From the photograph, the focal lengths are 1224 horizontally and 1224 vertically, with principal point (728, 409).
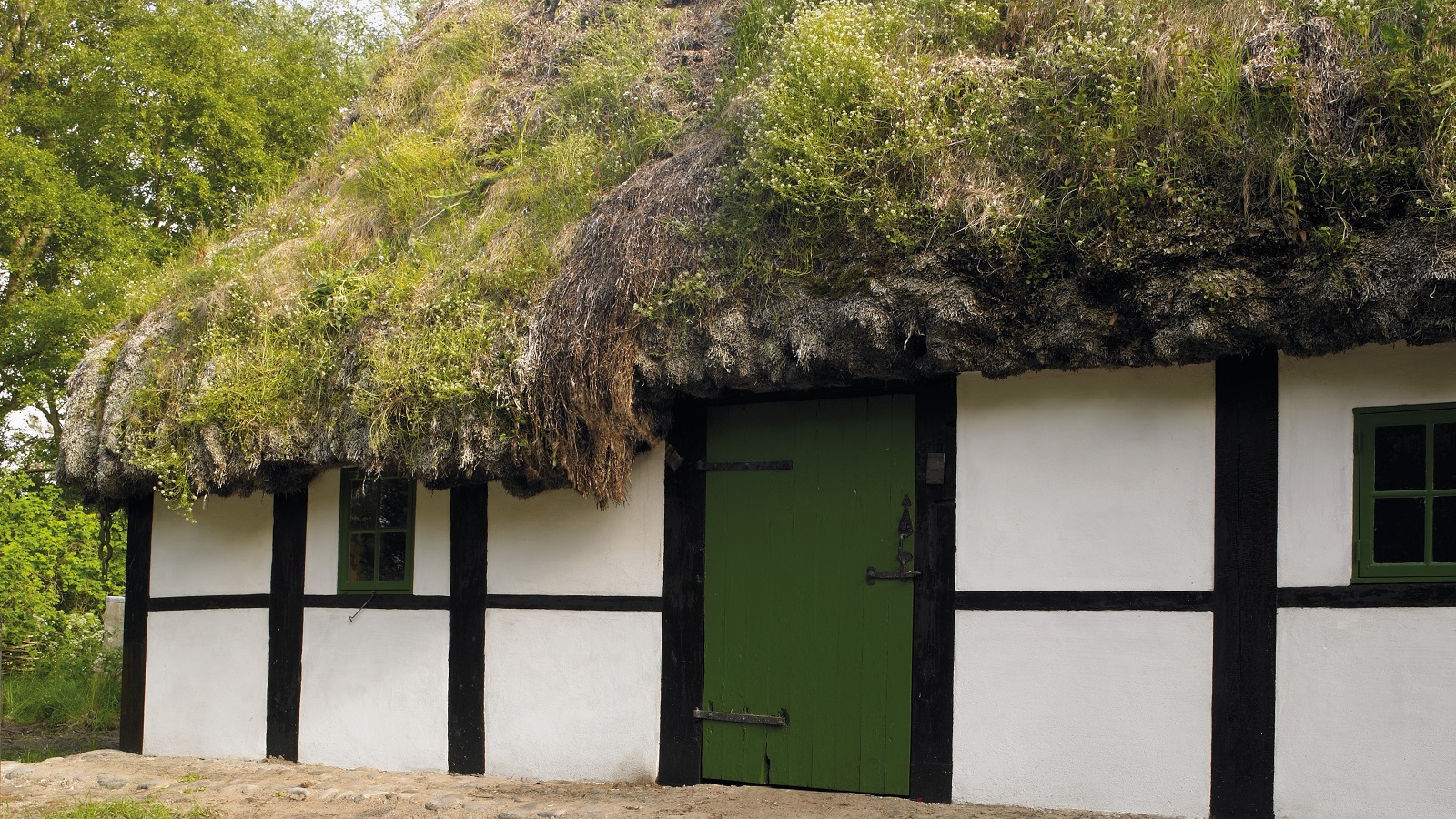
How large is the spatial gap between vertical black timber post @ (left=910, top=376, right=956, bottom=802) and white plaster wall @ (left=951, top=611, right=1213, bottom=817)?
0.07m

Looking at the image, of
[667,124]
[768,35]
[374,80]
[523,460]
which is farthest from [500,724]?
[374,80]

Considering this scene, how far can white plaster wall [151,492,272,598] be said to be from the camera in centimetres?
873

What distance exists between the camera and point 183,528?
910cm

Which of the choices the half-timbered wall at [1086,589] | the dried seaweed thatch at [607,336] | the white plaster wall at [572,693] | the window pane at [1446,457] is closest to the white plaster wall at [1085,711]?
the half-timbered wall at [1086,589]

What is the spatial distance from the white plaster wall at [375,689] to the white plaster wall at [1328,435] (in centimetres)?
498

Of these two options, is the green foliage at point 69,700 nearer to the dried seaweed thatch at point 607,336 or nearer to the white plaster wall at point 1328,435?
the dried seaweed thatch at point 607,336

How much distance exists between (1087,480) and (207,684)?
637 centimetres

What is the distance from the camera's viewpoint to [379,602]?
26.5 ft

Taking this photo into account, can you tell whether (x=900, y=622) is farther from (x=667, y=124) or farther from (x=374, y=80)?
(x=374, y=80)

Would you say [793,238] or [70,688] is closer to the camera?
[793,238]

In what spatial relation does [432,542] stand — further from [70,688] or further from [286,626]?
[70,688]

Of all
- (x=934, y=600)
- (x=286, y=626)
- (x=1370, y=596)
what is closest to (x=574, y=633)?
(x=934, y=600)

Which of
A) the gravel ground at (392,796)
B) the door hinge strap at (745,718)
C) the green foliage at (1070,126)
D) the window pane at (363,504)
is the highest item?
the green foliage at (1070,126)

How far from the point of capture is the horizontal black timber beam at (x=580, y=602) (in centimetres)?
709
